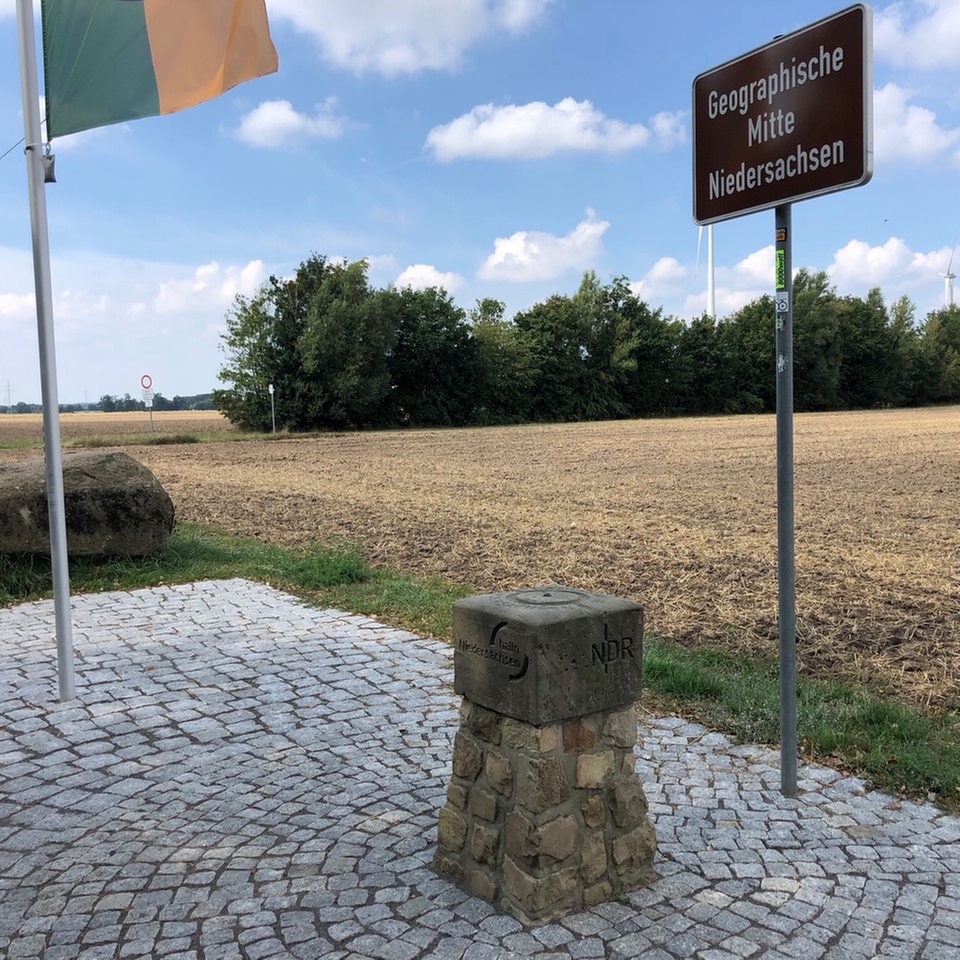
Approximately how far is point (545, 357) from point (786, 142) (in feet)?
168

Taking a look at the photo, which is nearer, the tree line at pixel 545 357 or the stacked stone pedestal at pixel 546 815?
the stacked stone pedestal at pixel 546 815

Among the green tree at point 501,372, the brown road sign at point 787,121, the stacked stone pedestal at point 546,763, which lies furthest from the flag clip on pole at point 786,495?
the green tree at point 501,372

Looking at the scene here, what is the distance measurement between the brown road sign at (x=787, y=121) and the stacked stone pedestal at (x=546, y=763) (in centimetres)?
174

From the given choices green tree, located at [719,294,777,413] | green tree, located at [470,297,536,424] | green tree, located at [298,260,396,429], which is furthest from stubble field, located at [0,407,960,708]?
green tree, located at [719,294,777,413]

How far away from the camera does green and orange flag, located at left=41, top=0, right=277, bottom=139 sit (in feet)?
15.8

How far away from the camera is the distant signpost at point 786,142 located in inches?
123

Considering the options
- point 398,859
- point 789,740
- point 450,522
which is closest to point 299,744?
point 398,859

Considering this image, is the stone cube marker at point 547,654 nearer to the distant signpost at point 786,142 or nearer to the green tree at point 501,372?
the distant signpost at point 786,142

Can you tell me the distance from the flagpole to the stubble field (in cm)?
380

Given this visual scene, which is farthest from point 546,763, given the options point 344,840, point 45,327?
point 45,327

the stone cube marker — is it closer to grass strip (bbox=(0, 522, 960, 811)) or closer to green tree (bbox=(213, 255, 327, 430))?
grass strip (bbox=(0, 522, 960, 811))

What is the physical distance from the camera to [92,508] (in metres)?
8.40

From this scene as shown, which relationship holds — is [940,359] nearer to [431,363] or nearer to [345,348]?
[431,363]

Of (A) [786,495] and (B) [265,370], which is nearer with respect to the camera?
(A) [786,495]
